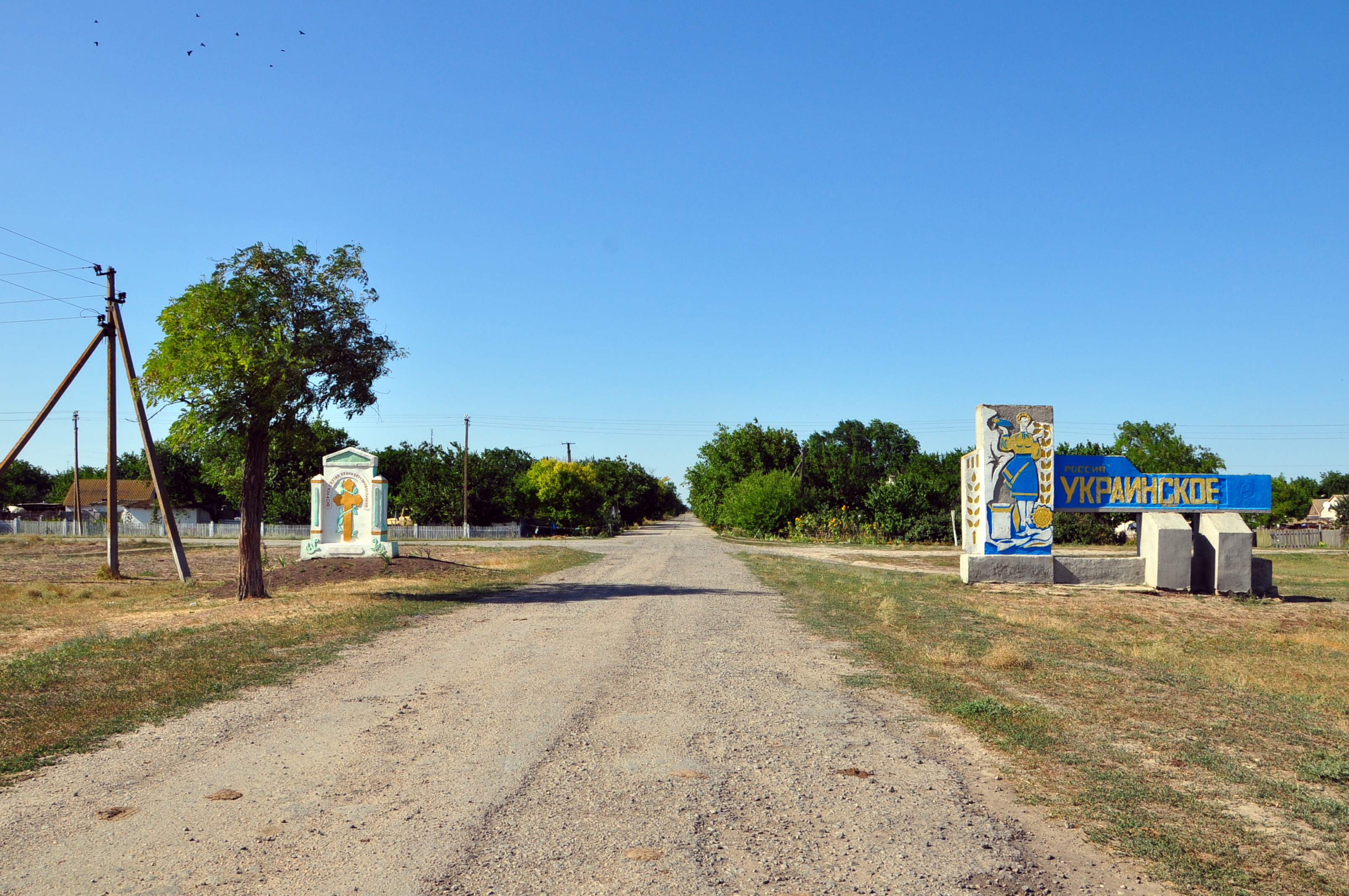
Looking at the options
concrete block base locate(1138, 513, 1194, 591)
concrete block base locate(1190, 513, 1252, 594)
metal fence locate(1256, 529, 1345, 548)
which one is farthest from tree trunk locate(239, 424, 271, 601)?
metal fence locate(1256, 529, 1345, 548)

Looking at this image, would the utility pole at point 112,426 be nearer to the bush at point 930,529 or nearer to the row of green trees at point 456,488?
the row of green trees at point 456,488

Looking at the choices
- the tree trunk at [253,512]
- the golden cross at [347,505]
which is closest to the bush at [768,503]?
the golden cross at [347,505]

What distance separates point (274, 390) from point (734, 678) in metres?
11.7

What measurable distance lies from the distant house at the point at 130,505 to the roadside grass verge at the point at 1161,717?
7735cm

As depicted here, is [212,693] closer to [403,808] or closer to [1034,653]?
[403,808]

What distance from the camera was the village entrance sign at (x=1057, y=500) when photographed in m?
24.5

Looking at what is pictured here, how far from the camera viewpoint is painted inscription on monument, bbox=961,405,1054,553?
80.5 feet

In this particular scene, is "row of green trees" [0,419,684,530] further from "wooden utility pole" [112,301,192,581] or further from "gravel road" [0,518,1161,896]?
"gravel road" [0,518,1161,896]

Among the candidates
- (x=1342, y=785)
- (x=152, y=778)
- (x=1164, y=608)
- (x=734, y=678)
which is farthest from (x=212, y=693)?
(x=1164, y=608)

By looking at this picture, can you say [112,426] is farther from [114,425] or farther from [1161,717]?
[1161,717]

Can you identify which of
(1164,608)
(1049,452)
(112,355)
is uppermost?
(112,355)

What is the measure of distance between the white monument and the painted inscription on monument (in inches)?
678

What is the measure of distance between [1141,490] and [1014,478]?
3.67 metres

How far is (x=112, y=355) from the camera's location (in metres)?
25.0
